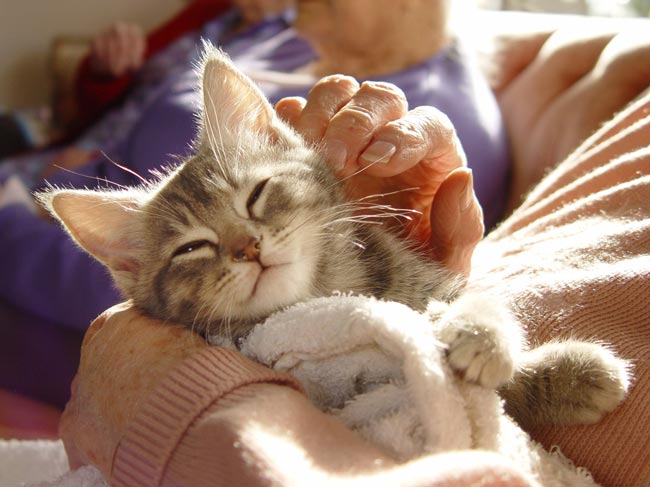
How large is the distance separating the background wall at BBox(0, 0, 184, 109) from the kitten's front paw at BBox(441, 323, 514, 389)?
4.46 meters

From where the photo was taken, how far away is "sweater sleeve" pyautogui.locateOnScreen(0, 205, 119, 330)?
1656 millimetres

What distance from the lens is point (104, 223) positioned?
36.3 inches

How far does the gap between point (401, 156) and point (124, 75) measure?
294cm

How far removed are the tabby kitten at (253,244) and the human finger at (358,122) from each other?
0.03 metres

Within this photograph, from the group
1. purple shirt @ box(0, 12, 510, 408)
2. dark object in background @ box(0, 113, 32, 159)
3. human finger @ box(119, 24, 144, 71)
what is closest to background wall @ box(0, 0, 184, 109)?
dark object in background @ box(0, 113, 32, 159)

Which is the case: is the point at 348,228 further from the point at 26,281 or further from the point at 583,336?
the point at 26,281

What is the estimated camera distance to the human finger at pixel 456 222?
954 millimetres

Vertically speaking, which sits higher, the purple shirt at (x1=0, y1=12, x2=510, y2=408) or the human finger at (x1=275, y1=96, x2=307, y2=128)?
the human finger at (x1=275, y1=96, x2=307, y2=128)

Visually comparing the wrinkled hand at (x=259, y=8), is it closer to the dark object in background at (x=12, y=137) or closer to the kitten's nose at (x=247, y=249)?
the dark object in background at (x=12, y=137)

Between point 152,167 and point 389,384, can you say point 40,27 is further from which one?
point 389,384

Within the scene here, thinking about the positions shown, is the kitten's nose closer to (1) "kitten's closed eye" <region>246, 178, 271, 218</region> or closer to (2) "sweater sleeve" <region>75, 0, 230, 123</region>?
(1) "kitten's closed eye" <region>246, 178, 271, 218</region>

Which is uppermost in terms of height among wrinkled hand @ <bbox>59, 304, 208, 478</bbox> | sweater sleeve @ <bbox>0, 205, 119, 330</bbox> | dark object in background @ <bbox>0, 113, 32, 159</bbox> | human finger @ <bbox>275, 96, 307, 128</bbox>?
human finger @ <bbox>275, 96, 307, 128</bbox>

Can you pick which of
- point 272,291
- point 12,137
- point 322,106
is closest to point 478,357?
point 272,291

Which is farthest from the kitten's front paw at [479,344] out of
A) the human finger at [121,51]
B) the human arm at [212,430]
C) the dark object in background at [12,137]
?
the dark object in background at [12,137]
